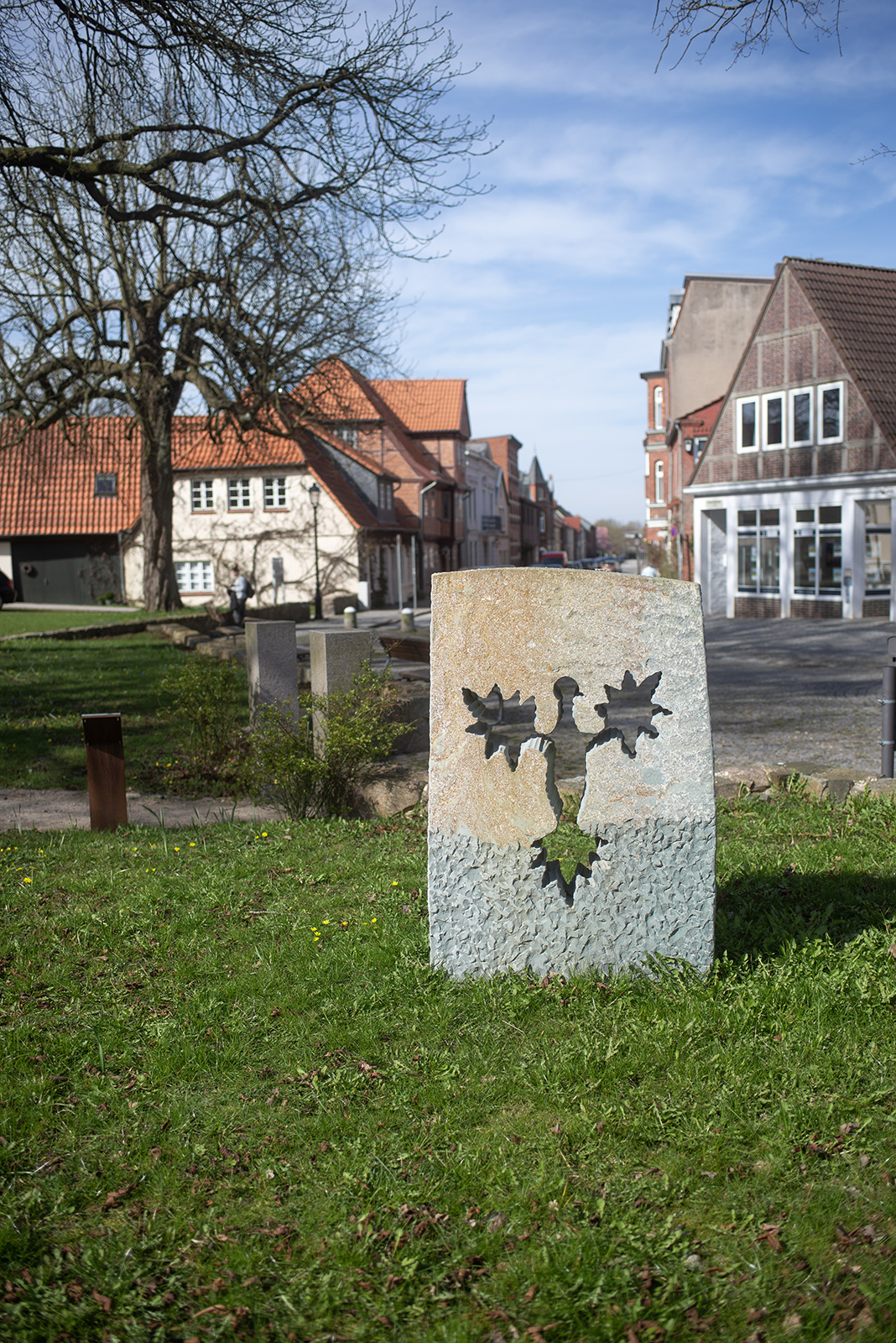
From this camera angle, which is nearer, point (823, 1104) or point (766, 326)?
point (823, 1104)

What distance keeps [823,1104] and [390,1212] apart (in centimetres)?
139

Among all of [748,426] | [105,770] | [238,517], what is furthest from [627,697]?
[238,517]

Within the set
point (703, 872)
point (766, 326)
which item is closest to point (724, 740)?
point (703, 872)

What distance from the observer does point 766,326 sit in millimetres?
28125

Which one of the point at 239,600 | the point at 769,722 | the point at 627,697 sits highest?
the point at 239,600

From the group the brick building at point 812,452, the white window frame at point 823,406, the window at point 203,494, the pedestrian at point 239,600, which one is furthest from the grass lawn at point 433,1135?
the window at point 203,494

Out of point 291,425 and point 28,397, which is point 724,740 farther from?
point 28,397

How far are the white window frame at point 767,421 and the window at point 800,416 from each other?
25 centimetres

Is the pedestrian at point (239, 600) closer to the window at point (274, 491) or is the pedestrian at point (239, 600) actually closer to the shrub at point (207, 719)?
the window at point (274, 491)

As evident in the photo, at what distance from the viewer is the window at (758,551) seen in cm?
2866

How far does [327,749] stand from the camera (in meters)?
7.79

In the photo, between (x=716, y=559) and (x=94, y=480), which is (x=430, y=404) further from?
(x=716, y=559)

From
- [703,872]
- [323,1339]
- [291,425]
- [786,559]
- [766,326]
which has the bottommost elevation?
[323,1339]

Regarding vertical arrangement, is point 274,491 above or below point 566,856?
above
